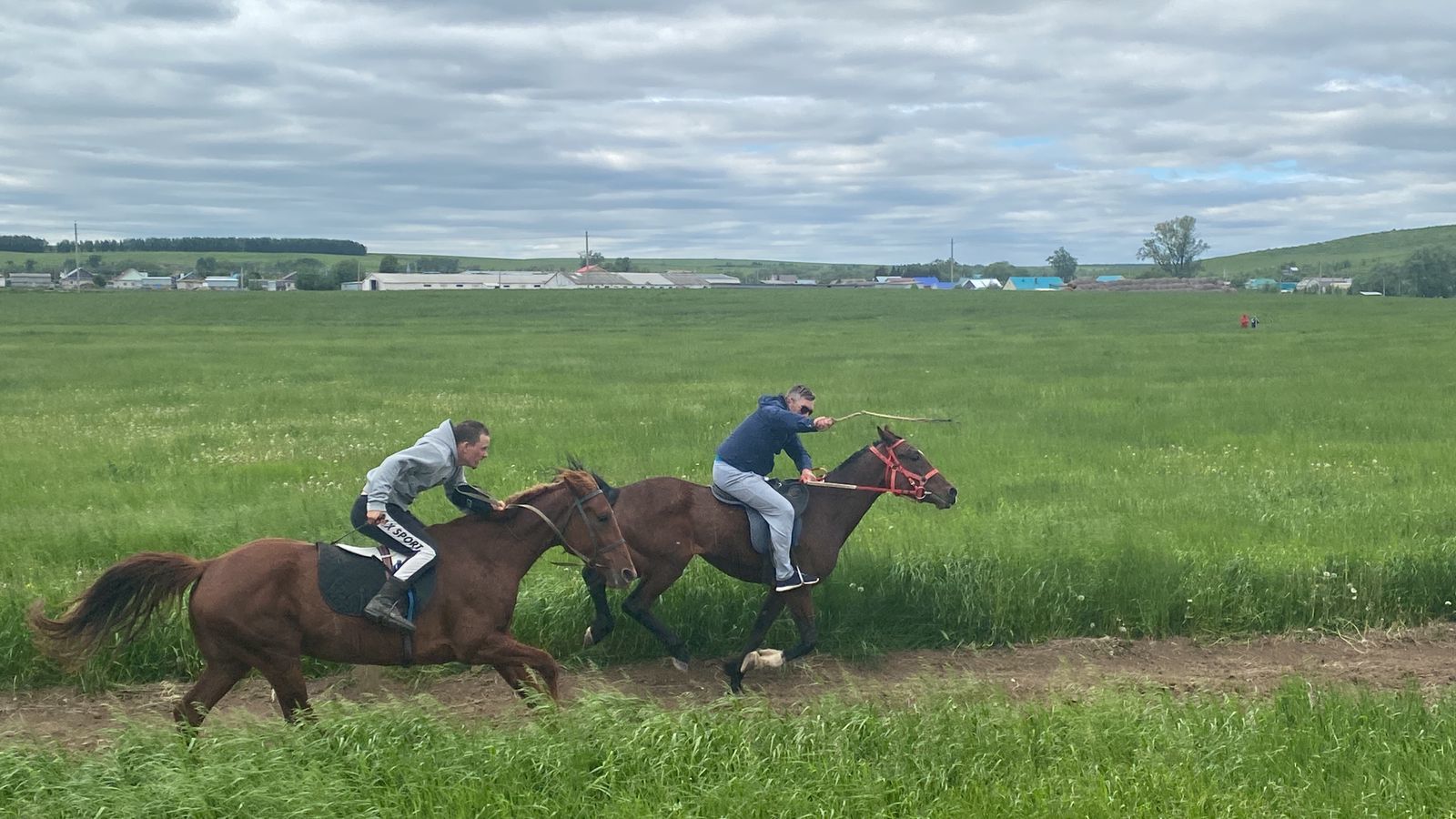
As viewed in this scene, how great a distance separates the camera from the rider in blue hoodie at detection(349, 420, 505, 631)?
836 centimetres

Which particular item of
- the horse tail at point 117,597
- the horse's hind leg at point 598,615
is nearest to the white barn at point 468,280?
the horse's hind leg at point 598,615

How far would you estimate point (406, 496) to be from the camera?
875cm

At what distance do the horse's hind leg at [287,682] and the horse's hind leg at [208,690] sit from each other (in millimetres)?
178

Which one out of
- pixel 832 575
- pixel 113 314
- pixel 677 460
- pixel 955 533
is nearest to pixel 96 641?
pixel 832 575

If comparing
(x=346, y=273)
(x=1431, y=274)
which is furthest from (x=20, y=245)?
(x=1431, y=274)

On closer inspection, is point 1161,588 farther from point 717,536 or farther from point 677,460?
point 677,460

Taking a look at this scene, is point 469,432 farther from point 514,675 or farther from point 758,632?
point 758,632

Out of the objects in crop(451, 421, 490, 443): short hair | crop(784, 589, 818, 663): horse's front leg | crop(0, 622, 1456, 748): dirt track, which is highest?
crop(451, 421, 490, 443): short hair

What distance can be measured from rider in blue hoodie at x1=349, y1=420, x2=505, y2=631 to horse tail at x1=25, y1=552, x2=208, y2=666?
1246 mm

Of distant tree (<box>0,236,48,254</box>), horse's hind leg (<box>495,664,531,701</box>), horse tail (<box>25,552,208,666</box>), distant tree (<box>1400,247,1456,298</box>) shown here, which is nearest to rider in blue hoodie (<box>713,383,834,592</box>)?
horse's hind leg (<box>495,664,531,701</box>)

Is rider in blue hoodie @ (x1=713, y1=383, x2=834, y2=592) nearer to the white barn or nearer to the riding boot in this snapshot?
the riding boot

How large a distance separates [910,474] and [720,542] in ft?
6.10

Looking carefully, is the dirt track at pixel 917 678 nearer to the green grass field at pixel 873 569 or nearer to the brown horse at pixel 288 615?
the green grass field at pixel 873 569

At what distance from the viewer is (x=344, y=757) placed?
23.0 feet
